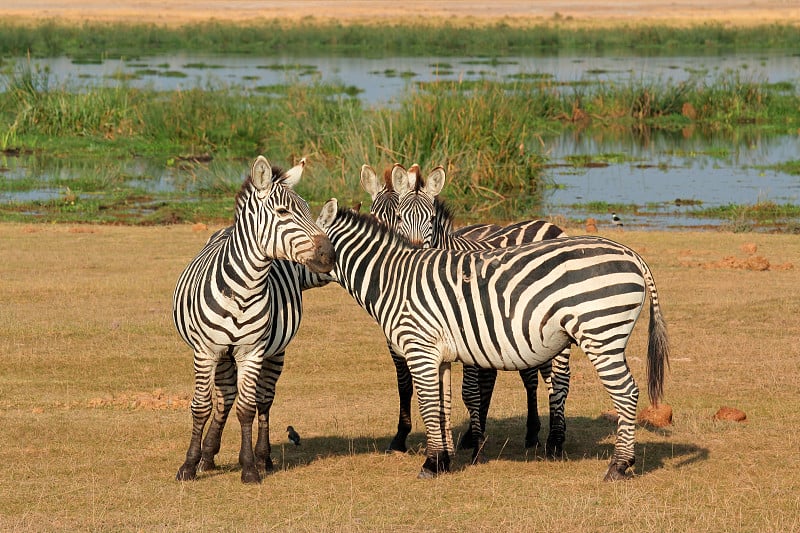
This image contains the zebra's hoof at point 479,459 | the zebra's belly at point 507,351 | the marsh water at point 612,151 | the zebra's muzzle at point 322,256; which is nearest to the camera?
→ the zebra's muzzle at point 322,256

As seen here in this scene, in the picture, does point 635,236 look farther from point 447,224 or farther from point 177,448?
point 177,448

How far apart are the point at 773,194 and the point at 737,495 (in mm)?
19207

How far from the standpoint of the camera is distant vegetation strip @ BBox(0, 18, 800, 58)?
62781 millimetres

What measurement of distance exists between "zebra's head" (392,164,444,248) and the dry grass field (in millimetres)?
1560

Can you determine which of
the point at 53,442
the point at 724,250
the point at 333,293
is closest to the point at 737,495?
the point at 53,442

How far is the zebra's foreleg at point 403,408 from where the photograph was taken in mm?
8492

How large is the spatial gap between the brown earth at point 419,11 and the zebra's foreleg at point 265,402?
72375 mm

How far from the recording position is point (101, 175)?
26125 mm

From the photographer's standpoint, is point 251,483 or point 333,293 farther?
point 333,293

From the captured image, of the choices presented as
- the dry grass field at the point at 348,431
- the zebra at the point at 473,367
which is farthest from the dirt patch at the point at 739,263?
the zebra at the point at 473,367

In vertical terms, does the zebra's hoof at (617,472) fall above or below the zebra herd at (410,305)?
below

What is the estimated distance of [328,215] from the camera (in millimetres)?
7887

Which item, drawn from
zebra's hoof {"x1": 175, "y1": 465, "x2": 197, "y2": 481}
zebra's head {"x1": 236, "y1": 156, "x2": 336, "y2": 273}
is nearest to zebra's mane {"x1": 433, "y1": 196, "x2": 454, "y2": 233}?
zebra's head {"x1": 236, "y1": 156, "x2": 336, "y2": 273}

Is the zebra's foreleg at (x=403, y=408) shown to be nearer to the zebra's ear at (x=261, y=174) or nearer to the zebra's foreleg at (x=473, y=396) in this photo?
the zebra's foreleg at (x=473, y=396)
